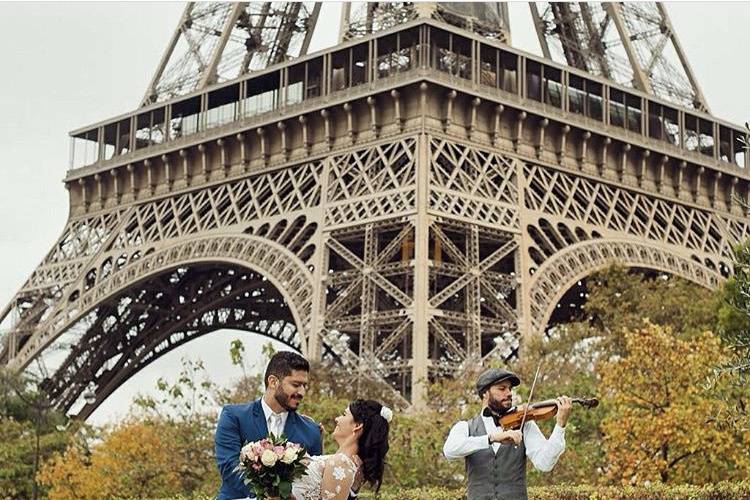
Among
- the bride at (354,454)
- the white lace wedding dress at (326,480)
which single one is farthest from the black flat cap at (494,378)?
the white lace wedding dress at (326,480)

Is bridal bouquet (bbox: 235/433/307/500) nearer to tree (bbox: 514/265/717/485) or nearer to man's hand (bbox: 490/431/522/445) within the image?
Answer: man's hand (bbox: 490/431/522/445)

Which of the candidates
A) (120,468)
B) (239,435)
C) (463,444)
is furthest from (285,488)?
(120,468)

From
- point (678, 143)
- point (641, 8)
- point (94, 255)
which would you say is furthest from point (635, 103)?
point (94, 255)

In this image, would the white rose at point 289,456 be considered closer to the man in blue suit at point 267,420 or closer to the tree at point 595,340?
the man in blue suit at point 267,420

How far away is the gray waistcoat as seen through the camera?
9.48 m

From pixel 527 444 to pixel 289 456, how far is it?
5.50 feet

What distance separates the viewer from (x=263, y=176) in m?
40.6

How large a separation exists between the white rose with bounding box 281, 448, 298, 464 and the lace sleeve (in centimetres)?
29

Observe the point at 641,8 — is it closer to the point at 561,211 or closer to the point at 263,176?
the point at 561,211

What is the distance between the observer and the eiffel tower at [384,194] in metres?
35.1

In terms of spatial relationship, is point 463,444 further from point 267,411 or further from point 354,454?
point 267,411

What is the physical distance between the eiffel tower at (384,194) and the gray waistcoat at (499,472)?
21455 mm

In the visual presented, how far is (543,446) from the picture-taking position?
932cm

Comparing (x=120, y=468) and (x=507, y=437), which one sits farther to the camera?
(x=120, y=468)
